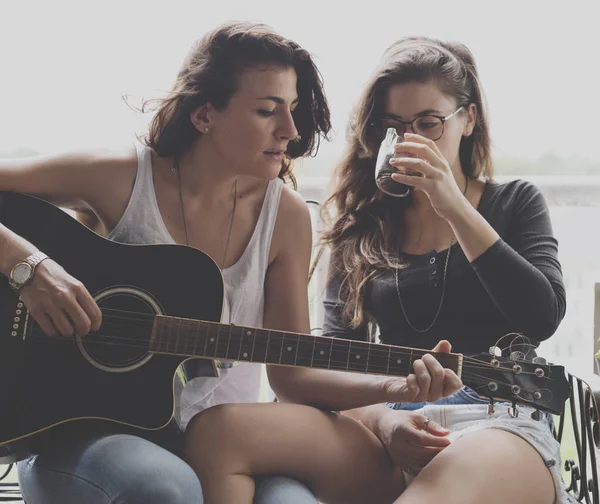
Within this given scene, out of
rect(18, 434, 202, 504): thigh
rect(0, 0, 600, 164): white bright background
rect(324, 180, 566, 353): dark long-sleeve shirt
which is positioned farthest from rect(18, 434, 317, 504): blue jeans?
rect(0, 0, 600, 164): white bright background

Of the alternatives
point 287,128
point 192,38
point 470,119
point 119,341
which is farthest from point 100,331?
point 192,38

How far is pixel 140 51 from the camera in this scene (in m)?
2.86

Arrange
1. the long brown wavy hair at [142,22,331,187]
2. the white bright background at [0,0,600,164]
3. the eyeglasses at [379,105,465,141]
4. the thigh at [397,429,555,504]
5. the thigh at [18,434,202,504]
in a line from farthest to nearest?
the white bright background at [0,0,600,164] < the eyeglasses at [379,105,465,141] < the long brown wavy hair at [142,22,331,187] < the thigh at [397,429,555,504] < the thigh at [18,434,202,504]

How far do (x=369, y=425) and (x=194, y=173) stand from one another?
630 mm

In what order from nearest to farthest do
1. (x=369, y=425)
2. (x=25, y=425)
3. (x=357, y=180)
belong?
(x=25, y=425)
(x=369, y=425)
(x=357, y=180)

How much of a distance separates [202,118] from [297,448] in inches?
26.8

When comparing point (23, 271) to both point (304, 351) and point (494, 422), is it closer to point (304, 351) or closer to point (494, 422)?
point (304, 351)

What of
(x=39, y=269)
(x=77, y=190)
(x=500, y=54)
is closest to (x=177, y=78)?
(x=77, y=190)

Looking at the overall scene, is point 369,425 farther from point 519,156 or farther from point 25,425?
point 519,156

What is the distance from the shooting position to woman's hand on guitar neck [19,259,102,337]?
1.36 m

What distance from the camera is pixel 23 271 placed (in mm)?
1375

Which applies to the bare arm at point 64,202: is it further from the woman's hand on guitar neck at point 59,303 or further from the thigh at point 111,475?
the thigh at point 111,475

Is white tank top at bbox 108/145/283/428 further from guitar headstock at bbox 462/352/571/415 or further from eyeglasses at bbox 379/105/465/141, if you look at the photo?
guitar headstock at bbox 462/352/571/415

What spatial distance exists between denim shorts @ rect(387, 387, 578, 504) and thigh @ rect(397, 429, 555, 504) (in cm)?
2
